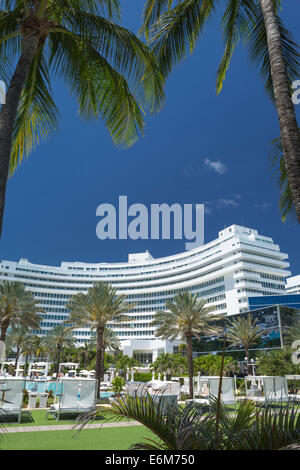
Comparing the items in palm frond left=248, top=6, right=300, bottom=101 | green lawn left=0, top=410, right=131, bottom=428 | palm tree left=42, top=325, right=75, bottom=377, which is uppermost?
palm frond left=248, top=6, right=300, bottom=101

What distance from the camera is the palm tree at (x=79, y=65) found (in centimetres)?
513

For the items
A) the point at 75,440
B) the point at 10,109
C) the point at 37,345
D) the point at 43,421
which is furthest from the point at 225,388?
the point at 37,345

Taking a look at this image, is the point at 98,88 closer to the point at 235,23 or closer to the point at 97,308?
the point at 235,23

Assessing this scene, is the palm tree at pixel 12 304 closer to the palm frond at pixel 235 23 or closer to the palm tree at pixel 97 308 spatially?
the palm tree at pixel 97 308

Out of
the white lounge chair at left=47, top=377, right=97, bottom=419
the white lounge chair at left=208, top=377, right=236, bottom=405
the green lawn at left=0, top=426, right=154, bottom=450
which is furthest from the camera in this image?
the white lounge chair at left=208, top=377, right=236, bottom=405

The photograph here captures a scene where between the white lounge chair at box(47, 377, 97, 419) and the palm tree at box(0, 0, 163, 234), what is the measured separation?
404 inches

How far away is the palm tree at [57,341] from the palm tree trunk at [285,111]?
47366 mm

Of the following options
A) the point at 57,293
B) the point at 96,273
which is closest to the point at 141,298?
the point at 96,273

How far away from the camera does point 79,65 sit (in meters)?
5.59

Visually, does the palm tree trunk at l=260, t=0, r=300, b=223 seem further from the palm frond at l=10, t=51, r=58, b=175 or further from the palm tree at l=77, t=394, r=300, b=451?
the palm frond at l=10, t=51, r=58, b=175

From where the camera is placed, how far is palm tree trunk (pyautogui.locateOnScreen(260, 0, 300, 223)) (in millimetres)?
4016

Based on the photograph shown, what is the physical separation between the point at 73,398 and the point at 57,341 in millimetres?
39986

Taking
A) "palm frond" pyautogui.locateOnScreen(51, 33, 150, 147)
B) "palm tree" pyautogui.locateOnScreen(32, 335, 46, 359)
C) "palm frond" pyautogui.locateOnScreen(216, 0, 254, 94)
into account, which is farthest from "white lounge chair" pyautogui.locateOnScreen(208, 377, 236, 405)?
"palm tree" pyautogui.locateOnScreen(32, 335, 46, 359)
